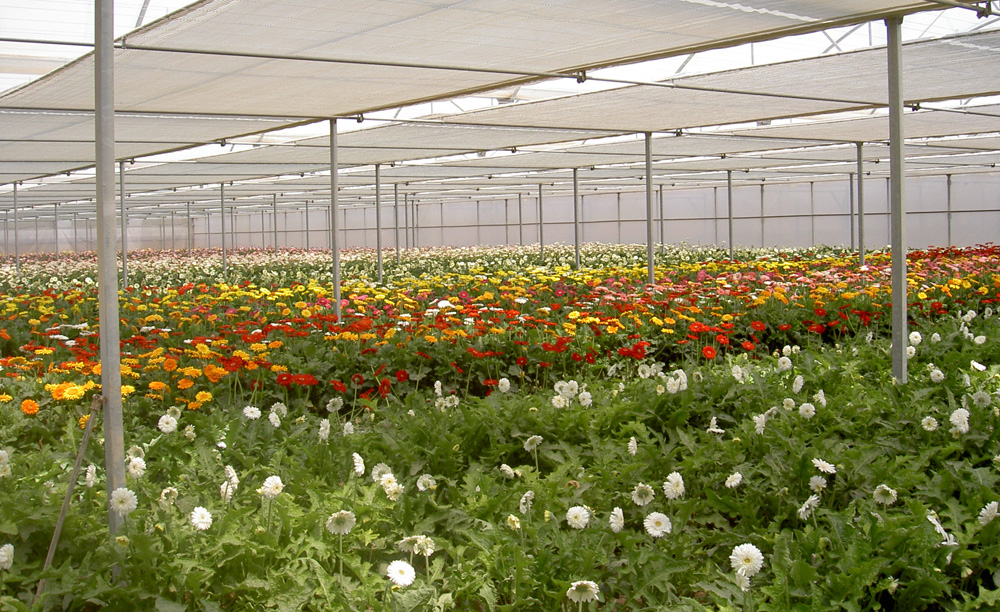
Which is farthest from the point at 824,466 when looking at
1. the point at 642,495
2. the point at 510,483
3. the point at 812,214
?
the point at 812,214

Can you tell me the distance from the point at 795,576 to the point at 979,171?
23.5 m

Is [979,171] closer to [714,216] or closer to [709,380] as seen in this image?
[714,216]

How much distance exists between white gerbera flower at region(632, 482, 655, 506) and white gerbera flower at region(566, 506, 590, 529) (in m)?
0.25

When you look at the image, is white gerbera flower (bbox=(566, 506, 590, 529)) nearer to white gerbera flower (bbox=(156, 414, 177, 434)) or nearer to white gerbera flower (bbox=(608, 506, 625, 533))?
white gerbera flower (bbox=(608, 506, 625, 533))

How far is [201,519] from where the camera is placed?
Result: 292 centimetres

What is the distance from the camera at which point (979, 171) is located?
75.0 ft

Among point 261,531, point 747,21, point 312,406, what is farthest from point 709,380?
point 261,531

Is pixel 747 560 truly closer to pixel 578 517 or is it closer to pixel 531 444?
pixel 578 517

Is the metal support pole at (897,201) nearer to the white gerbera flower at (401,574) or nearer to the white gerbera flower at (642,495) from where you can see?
the white gerbera flower at (642,495)

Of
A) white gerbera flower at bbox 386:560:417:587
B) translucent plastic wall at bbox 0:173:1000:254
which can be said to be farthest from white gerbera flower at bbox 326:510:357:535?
translucent plastic wall at bbox 0:173:1000:254

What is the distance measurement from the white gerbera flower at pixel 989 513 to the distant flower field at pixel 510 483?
12mm

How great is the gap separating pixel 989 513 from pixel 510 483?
79.3 inches

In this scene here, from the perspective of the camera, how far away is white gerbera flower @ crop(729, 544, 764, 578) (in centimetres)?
284

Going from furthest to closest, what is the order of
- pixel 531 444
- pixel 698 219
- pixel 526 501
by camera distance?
pixel 698 219 → pixel 531 444 → pixel 526 501
